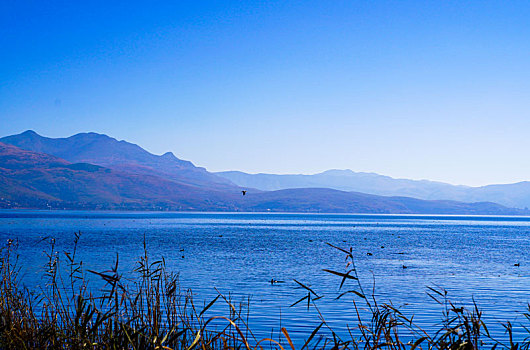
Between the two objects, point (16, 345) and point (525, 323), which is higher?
point (16, 345)

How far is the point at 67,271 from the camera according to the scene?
123 feet

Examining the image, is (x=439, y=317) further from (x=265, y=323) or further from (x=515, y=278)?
(x=515, y=278)

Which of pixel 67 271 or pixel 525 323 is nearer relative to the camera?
pixel 525 323

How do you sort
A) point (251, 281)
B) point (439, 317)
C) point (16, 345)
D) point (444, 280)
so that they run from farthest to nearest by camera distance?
point (444, 280), point (251, 281), point (439, 317), point (16, 345)

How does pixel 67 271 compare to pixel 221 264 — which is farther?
pixel 221 264

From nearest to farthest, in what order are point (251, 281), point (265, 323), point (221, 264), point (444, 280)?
point (265, 323)
point (251, 281)
point (444, 280)
point (221, 264)

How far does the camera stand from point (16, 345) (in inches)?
398

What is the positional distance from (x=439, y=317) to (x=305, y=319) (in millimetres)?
6163

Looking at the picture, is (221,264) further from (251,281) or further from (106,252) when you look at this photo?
(106,252)

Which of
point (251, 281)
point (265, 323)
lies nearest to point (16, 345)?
point (265, 323)

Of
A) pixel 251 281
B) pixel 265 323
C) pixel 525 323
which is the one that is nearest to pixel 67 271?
pixel 251 281

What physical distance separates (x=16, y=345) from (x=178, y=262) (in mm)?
39524

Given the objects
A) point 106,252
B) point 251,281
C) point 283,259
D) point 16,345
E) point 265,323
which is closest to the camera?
point 16,345

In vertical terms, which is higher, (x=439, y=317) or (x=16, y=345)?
(x=16, y=345)
